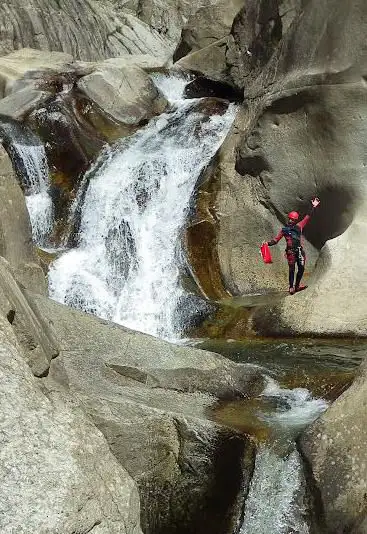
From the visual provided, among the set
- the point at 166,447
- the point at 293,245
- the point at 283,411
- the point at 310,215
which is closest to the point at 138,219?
the point at 310,215

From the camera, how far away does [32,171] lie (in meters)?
18.0

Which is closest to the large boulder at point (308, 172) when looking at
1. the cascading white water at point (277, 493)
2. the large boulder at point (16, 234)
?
the large boulder at point (16, 234)

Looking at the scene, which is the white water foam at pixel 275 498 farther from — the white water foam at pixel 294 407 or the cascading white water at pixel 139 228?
the cascading white water at pixel 139 228

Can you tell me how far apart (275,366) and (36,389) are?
19.2ft

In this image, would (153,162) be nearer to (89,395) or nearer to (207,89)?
(207,89)

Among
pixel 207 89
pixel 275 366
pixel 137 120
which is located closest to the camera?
pixel 275 366

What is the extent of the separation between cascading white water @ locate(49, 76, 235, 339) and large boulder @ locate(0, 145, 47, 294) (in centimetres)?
204

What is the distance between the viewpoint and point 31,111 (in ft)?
62.6

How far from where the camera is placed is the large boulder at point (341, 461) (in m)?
5.56

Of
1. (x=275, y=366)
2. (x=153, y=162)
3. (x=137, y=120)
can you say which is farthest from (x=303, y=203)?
(x=137, y=120)

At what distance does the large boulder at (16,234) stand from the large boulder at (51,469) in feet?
24.4

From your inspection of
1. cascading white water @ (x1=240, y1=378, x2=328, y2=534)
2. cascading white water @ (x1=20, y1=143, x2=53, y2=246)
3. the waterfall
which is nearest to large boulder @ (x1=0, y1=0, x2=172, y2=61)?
the waterfall

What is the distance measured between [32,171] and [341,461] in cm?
1410

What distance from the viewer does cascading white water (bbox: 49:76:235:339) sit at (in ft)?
49.1
